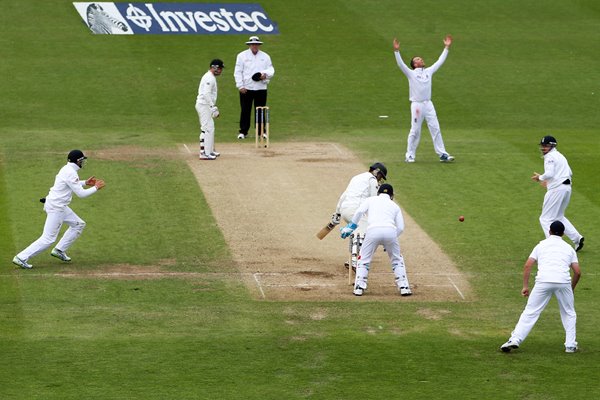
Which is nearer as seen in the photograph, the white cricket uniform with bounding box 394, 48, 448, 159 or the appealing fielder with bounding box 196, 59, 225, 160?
the appealing fielder with bounding box 196, 59, 225, 160

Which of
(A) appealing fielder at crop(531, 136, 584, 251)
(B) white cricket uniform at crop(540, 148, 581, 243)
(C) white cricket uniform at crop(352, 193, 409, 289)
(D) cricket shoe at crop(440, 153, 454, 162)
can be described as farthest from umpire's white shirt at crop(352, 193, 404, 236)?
(D) cricket shoe at crop(440, 153, 454, 162)

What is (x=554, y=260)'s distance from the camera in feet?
54.2

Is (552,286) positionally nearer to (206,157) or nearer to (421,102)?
(421,102)

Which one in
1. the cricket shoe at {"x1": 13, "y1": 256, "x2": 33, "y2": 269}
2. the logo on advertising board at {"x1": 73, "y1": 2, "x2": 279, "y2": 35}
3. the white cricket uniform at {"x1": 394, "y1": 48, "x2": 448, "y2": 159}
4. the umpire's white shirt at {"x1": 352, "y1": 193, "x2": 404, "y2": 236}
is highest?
the logo on advertising board at {"x1": 73, "y1": 2, "x2": 279, "y2": 35}

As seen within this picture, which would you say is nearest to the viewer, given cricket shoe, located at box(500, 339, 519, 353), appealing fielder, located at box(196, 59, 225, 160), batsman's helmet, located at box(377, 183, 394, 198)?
cricket shoe, located at box(500, 339, 519, 353)

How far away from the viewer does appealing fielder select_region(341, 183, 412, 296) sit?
18.9 metres

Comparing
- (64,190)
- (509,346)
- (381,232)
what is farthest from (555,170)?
(64,190)

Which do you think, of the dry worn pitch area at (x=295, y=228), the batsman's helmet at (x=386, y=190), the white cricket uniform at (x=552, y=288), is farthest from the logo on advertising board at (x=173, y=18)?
the white cricket uniform at (x=552, y=288)

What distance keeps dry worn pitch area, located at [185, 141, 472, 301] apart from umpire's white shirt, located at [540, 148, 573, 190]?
2.17 meters

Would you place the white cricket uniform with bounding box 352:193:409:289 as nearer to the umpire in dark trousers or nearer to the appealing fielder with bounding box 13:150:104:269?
the appealing fielder with bounding box 13:150:104:269

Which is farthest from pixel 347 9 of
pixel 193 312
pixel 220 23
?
pixel 193 312

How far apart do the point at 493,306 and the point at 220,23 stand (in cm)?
2251

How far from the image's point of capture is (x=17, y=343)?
16922mm

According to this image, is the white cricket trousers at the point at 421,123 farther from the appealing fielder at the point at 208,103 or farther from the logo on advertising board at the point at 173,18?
the logo on advertising board at the point at 173,18
